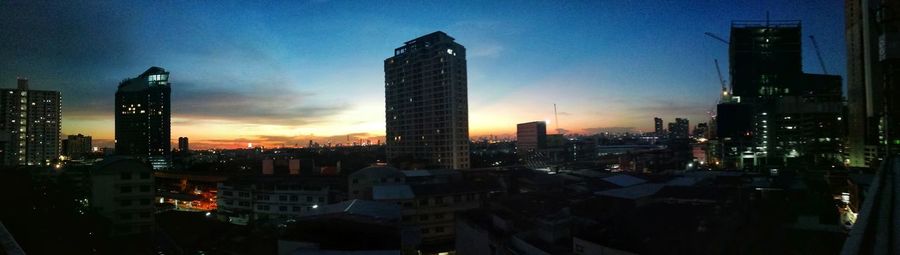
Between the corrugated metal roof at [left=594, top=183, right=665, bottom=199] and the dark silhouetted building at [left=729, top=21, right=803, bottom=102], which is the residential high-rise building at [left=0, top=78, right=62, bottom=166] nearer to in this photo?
the corrugated metal roof at [left=594, top=183, right=665, bottom=199]

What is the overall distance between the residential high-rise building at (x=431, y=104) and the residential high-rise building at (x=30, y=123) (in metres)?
30.6

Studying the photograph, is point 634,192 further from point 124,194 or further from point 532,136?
point 532,136

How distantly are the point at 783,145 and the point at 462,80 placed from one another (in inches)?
1284

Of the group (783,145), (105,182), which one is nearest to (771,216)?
(105,182)

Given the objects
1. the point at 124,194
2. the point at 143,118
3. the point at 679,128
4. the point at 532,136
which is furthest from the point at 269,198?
the point at 679,128

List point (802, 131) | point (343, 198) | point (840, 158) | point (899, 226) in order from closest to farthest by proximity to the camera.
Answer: point (899, 226), point (343, 198), point (840, 158), point (802, 131)

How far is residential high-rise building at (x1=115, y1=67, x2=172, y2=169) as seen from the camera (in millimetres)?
55531

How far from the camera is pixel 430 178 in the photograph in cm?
1912

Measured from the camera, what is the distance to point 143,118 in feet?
184

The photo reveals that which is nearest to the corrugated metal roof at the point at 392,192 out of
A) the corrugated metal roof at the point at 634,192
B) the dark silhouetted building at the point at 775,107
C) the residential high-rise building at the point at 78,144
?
the corrugated metal roof at the point at 634,192

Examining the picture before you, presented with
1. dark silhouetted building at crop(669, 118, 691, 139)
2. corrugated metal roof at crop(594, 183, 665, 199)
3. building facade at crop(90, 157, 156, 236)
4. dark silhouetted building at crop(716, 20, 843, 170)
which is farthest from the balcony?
dark silhouetted building at crop(669, 118, 691, 139)

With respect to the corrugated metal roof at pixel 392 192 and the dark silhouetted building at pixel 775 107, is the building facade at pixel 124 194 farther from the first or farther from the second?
the dark silhouetted building at pixel 775 107

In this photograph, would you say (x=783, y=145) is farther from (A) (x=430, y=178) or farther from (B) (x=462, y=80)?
(A) (x=430, y=178)

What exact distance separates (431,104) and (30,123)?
1488 inches
